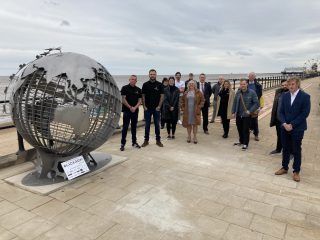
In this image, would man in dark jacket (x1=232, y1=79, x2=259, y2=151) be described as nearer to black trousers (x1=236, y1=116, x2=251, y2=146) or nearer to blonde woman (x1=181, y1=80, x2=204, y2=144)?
black trousers (x1=236, y1=116, x2=251, y2=146)

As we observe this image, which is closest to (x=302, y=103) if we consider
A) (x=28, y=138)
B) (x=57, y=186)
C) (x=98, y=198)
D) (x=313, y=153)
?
(x=313, y=153)

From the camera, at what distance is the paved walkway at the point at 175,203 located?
360 cm

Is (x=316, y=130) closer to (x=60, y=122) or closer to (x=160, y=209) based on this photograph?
(x=160, y=209)

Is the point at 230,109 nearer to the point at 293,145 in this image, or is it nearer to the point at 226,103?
the point at 226,103

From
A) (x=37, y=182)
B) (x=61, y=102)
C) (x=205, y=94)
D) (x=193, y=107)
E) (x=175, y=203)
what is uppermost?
(x=61, y=102)

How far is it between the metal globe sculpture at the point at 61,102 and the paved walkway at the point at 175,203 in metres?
0.86

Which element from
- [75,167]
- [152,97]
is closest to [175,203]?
[75,167]

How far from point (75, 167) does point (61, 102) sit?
1351mm

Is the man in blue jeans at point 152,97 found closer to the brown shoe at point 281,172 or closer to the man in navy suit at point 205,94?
the man in navy suit at point 205,94

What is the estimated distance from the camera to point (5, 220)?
3830 millimetres

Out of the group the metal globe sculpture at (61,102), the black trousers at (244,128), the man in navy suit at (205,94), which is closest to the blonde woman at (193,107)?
the black trousers at (244,128)

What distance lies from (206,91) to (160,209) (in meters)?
6.30

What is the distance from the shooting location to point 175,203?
4.36 meters

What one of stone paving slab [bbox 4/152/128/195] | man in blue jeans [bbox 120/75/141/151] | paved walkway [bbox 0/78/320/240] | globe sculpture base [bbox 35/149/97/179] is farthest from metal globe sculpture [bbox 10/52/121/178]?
man in blue jeans [bbox 120/75/141/151]
